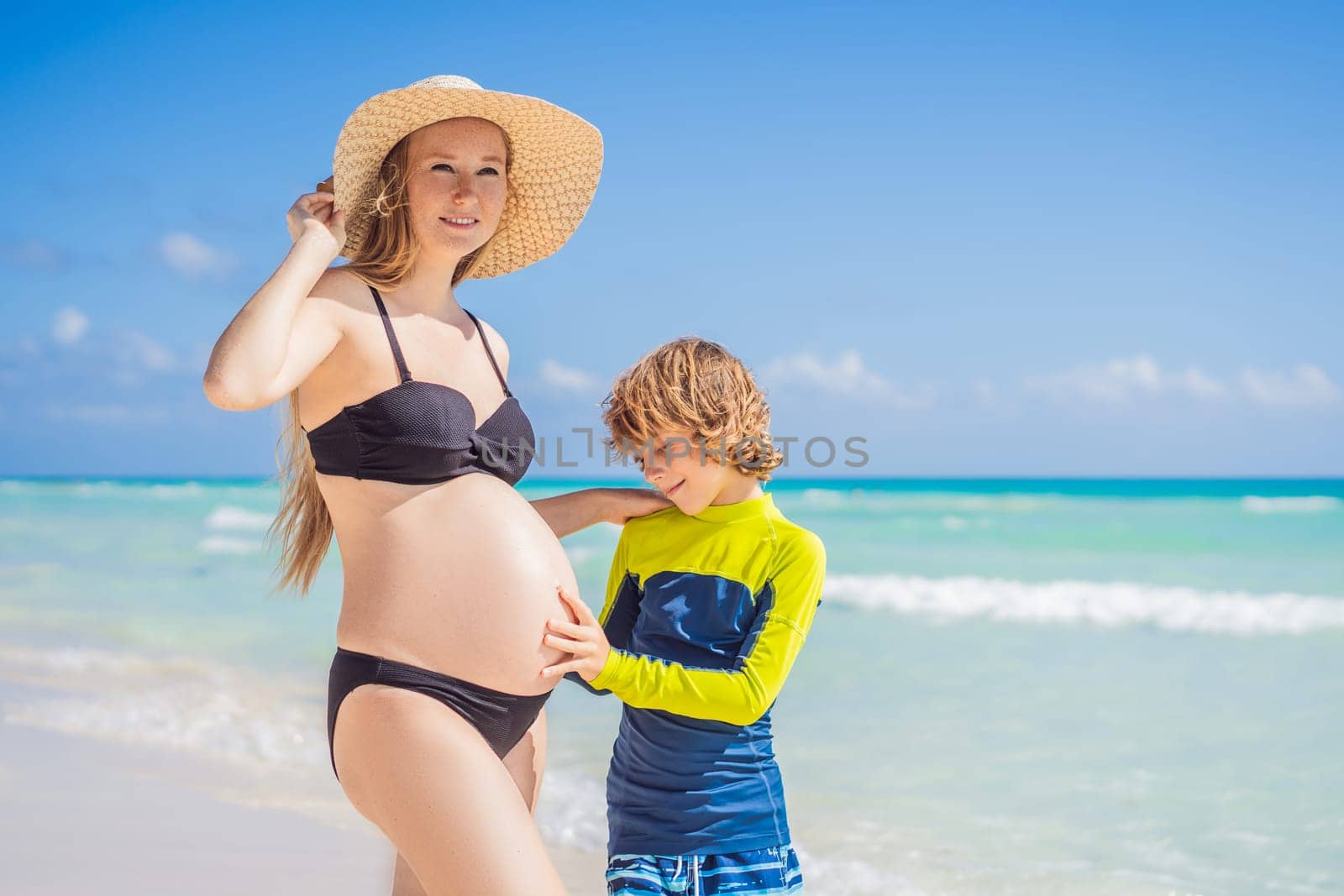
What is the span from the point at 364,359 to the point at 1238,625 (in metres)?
10.1

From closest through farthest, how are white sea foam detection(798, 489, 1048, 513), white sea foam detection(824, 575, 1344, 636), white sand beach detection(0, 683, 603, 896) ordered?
white sand beach detection(0, 683, 603, 896)
white sea foam detection(824, 575, 1344, 636)
white sea foam detection(798, 489, 1048, 513)

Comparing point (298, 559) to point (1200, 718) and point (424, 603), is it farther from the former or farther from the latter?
point (1200, 718)

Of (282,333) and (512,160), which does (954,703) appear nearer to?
(512,160)

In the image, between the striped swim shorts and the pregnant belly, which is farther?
the striped swim shorts

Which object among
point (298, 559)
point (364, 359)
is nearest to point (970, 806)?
point (298, 559)

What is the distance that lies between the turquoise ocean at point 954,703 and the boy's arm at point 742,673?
2.42 metres

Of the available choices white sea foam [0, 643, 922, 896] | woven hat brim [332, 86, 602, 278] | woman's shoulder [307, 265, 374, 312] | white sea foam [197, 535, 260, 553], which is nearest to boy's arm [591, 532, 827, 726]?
woman's shoulder [307, 265, 374, 312]

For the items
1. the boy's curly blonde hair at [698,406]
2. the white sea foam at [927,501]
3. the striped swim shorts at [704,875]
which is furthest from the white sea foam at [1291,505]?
the striped swim shorts at [704,875]

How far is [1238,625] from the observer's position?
10.5m

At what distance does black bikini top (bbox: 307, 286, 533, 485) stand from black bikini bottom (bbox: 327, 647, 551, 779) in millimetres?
377

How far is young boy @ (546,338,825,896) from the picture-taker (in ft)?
7.81

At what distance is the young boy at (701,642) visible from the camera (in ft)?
7.81

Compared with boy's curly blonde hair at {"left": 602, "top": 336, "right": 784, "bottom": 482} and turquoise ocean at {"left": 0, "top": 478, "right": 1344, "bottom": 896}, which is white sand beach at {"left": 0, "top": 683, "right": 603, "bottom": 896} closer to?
turquoise ocean at {"left": 0, "top": 478, "right": 1344, "bottom": 896}

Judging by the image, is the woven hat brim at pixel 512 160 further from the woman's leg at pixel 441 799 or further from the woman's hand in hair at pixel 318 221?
the woman's leg at pixel 441 799
